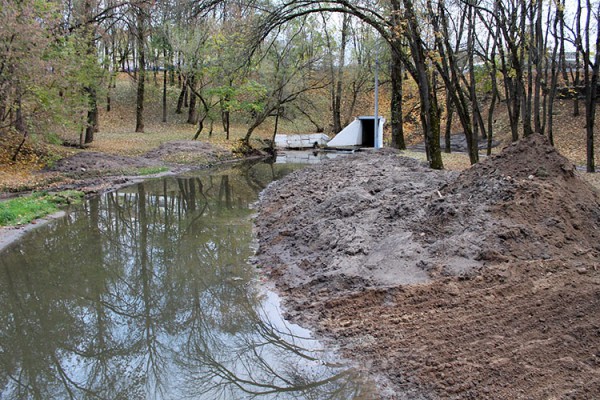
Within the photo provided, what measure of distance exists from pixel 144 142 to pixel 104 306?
23.6 meters

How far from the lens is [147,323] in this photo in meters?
7.25

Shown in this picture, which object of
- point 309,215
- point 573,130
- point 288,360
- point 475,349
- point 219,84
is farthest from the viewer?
point 219,84

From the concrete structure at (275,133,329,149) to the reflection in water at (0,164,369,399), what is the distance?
2602 cm

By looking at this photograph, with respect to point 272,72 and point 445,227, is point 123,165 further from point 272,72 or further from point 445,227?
point 445,227

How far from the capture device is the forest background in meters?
15.6

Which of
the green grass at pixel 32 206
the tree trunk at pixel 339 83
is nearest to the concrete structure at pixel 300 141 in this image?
the tree trunk at pixel 339 83

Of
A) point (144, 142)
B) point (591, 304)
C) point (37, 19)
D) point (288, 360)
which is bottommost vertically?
point (288, 360)

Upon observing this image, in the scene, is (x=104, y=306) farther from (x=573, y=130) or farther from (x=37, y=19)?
(x=573, y=130)

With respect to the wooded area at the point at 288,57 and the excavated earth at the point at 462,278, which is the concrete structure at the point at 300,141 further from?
the excavated earth at the point at 462,278

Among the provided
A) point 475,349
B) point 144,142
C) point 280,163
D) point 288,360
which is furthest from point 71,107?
point 475,349

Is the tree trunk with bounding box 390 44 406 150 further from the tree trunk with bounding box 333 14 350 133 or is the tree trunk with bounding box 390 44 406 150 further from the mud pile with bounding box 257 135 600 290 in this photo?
the mud pile with bounding box 257 135 600 290

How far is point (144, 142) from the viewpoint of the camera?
30.0m

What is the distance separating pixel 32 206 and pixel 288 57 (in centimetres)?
2178

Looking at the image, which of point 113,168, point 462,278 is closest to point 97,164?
point 113,168
